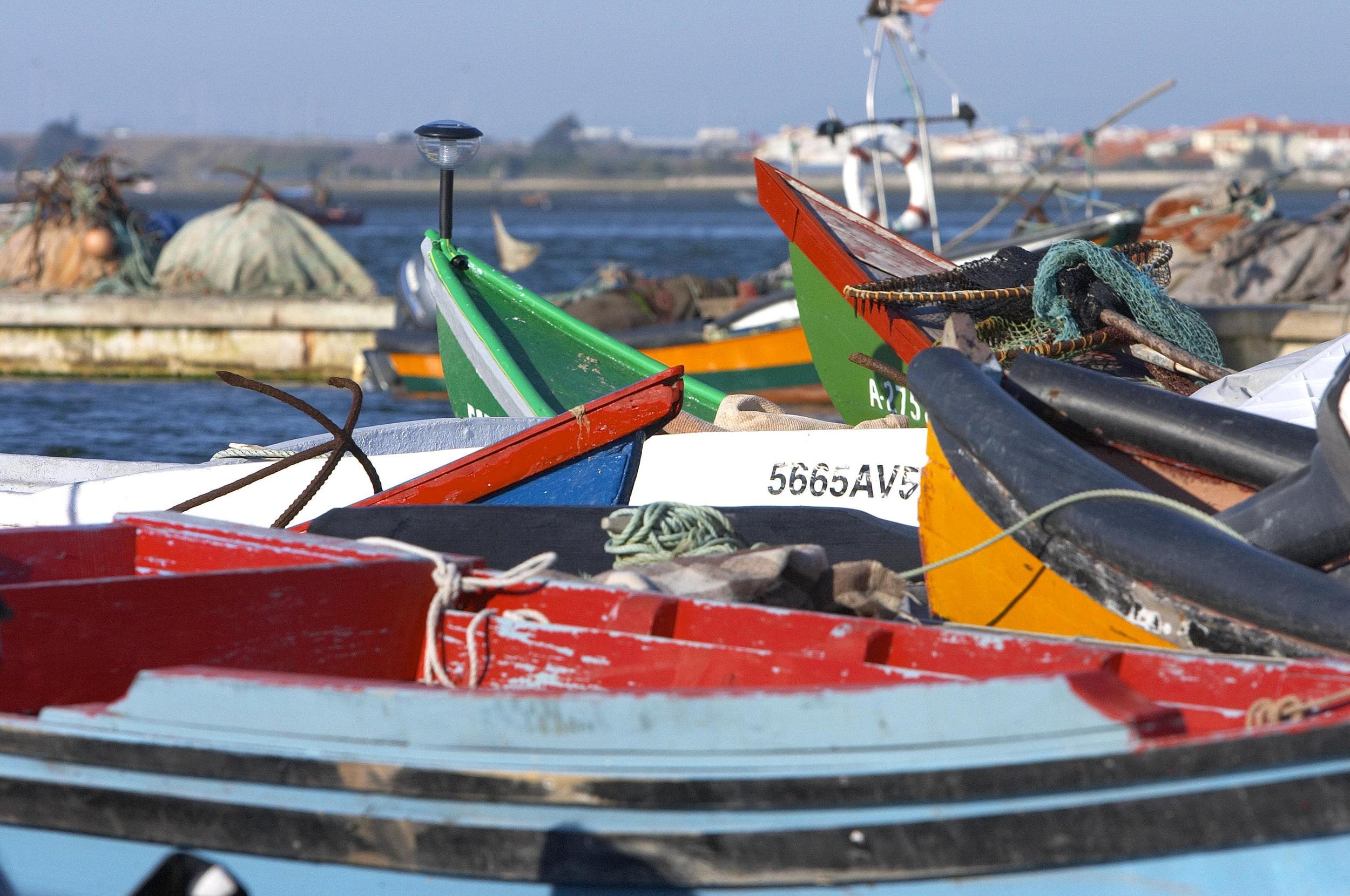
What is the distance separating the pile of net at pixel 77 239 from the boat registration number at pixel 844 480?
12.6 meters

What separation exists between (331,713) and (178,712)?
320mm

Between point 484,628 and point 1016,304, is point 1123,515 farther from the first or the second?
point 1016,304

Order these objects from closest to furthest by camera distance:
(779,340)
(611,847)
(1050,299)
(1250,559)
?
(611,847)
(1250,559)
(1050,299)
(779,340)

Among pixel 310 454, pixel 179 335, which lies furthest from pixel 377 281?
pixel 310 454

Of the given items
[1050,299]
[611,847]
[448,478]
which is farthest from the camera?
[1050,299]

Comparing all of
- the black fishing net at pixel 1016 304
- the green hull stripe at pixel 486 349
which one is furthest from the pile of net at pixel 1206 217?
the green hull stripe at pixel 486 349

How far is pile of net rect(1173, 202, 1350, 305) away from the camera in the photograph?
14.2m

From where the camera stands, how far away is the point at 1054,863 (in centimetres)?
234

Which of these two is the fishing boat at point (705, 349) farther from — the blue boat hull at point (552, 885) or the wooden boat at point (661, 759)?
the blue boat hull at point (552, 885)

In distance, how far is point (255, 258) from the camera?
1617cm

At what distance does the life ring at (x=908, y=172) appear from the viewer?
1375 cm

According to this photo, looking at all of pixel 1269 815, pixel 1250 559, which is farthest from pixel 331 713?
pixel 1250 559

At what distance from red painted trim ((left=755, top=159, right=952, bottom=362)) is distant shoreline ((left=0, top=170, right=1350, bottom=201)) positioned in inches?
3846

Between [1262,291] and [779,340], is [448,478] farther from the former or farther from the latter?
[1262,291]
